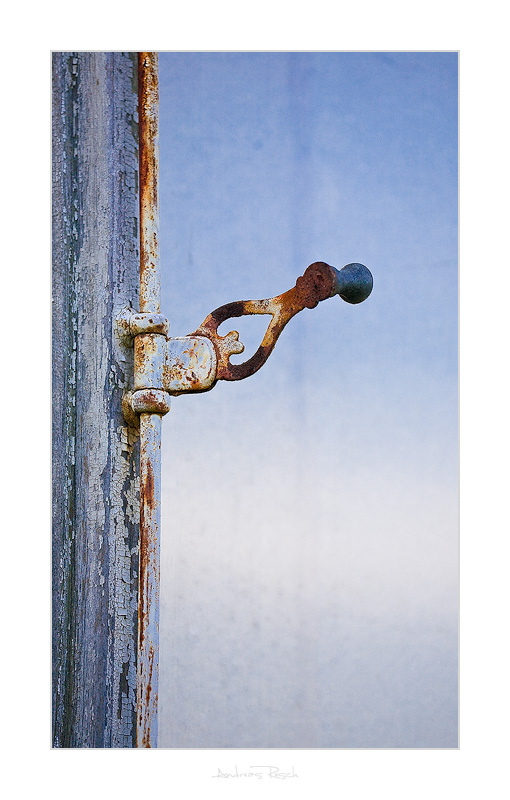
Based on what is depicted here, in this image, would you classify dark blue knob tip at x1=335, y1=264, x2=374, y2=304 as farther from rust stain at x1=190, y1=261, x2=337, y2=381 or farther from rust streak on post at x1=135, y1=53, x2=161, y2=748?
rust streak on post at x1=135, y1=53, x2=161, y2=748

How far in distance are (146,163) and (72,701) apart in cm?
47

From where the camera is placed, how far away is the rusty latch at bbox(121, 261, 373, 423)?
0.71 m

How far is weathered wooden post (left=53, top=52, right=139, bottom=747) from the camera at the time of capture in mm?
699

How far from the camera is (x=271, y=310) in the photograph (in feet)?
2.44

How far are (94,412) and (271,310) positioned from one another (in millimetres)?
177
